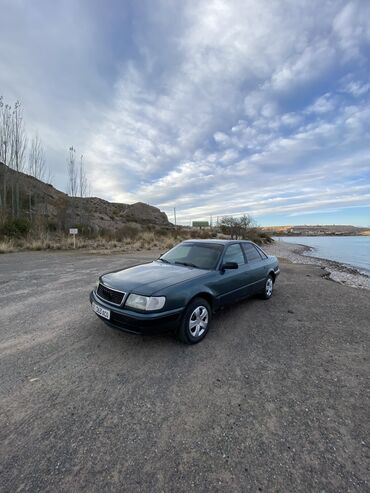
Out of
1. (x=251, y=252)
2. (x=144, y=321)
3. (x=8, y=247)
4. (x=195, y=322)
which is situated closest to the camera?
(x=144, y=321)

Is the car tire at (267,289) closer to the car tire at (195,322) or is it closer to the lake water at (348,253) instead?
→ the car tire at (195,322)

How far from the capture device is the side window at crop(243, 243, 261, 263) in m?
4.93

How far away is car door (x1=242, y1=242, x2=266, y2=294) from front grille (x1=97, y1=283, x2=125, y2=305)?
2.53m

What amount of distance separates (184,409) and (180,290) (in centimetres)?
133

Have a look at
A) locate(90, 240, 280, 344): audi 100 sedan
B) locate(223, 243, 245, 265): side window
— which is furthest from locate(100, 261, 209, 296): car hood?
locate(223, 243, 245, 265): side window

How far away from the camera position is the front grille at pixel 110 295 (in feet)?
10.2

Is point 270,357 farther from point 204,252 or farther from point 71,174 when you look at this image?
point 71,174

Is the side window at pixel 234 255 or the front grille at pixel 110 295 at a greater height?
the side window at pixel 234 255

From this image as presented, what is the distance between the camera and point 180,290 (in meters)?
3.11

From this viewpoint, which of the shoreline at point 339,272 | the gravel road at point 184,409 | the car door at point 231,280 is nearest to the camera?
the gravel road at point 184,409

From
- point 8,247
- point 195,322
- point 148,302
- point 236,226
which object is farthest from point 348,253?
point 8,247

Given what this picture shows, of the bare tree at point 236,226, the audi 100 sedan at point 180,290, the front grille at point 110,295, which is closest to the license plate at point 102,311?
the audi 100 sedan at point 180,290

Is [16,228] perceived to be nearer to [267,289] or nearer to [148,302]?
[267,289]

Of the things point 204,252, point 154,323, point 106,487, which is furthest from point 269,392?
point 204,252
